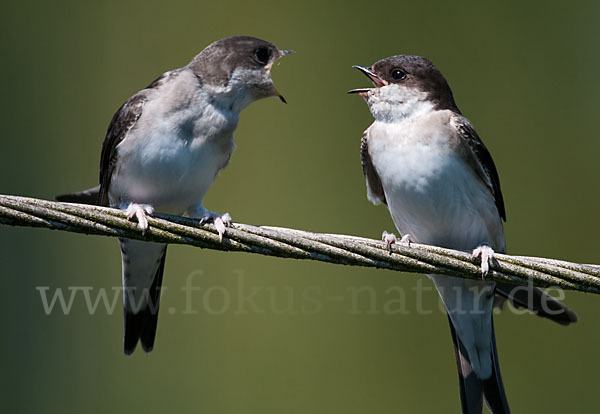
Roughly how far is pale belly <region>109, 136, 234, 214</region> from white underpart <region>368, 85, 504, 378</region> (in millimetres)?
594

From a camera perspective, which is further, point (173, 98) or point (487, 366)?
point (487, 366)

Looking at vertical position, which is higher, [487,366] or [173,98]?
[173,98]

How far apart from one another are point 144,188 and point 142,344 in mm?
765

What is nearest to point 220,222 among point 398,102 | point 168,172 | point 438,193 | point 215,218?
point 215,218

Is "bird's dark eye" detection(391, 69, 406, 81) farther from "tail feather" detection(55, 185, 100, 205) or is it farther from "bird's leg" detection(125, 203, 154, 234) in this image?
"tail feather" detection(55, 185, 100, 205)

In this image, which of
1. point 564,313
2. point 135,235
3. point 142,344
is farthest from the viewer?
point 142,344

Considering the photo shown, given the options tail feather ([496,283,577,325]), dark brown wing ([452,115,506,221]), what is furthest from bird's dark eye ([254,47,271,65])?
tail feather ([496,283,577,325])

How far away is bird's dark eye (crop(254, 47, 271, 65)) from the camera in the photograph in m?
2.65

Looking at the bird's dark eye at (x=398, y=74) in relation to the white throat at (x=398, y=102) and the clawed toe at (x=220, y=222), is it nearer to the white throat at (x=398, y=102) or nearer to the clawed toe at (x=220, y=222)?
the white throat at (x=398, y=102)

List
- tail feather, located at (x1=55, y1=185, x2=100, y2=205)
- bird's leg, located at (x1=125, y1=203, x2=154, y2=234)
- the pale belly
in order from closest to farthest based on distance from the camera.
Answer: bird's leg, located at (x1=125, y1=203, x2=154, y2=234) → the pale belly → tail feather, located at (x1=55, y1=185, x2=100, y2=205)

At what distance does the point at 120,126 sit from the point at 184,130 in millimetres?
254

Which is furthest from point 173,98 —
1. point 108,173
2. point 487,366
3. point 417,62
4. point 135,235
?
point 487,366

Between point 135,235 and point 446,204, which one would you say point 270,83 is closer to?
point 446,204

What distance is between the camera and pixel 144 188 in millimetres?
2482
